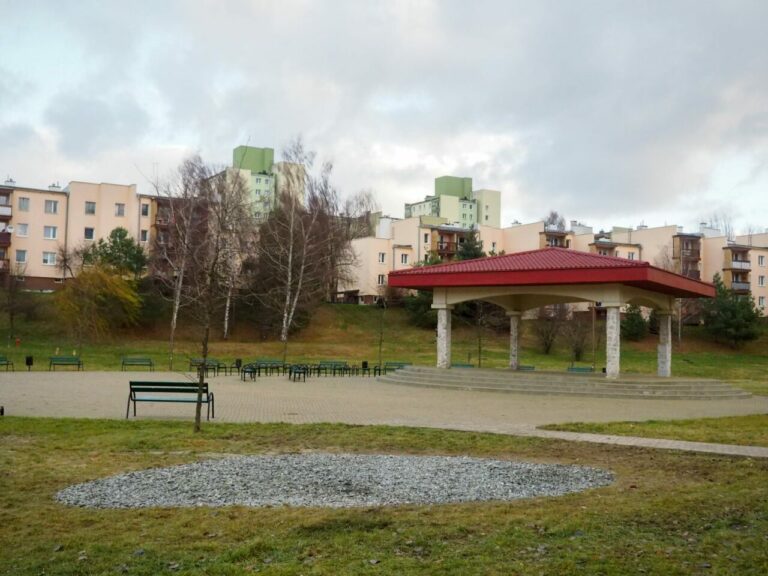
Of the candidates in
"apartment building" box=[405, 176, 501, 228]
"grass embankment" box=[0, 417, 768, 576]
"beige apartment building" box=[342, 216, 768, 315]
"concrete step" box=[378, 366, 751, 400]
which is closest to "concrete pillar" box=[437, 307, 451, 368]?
"concrete step" box=[378, 366, 751, 400]

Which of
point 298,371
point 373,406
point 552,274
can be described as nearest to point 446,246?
point 552,274

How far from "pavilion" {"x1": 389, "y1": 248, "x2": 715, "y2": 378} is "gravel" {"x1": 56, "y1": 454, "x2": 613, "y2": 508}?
51.4 ft

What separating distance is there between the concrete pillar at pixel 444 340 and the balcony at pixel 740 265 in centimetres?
5214

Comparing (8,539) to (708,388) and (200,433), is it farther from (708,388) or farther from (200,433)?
(708,388)

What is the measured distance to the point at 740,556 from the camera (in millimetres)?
5031

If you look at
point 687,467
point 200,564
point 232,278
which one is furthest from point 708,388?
point 232,278

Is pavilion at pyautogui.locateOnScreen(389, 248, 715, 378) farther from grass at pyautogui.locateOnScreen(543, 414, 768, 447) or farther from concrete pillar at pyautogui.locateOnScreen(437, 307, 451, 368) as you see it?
grass at pyautogui.locateOnScreen(543, 414, 768, 447)

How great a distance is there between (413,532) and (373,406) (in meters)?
11.6

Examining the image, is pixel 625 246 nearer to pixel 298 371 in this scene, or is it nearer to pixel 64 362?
pixel 298 371

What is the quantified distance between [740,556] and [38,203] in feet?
192

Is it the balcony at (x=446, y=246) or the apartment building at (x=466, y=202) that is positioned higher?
the apartment building at (x=466, y=202)

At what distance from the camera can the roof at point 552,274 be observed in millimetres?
23484

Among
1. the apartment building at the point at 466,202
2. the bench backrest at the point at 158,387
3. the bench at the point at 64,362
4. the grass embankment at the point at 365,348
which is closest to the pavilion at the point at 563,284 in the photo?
the grass embankment at the point at 365,348

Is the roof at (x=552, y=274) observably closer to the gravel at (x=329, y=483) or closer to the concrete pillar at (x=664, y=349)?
the concrete pillar at (x=664, y=349)
